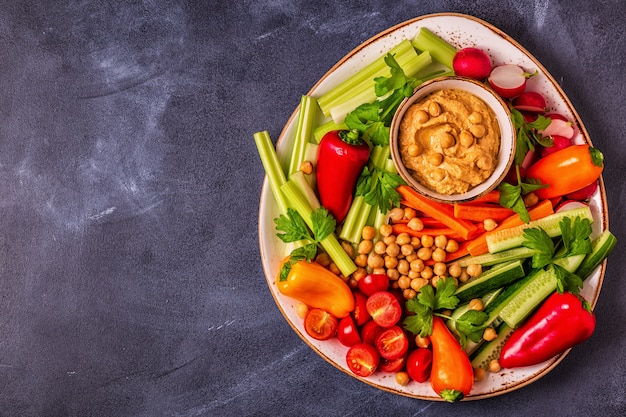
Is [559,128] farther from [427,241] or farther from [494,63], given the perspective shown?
[427,241]

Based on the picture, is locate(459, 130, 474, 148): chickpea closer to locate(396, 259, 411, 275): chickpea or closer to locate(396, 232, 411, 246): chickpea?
locate(396, 232, 411, 246): chickpea

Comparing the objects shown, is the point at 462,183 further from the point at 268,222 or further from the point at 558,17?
the point at 558,17

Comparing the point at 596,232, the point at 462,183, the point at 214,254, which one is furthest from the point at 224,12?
the point at 596,232

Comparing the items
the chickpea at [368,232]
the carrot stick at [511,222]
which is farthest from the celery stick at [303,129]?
Result: the carrot stick at [511,222]

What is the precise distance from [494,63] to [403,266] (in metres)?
1.14

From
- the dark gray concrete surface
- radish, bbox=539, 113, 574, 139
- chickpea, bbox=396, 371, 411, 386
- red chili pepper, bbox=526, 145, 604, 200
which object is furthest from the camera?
the dark gray concrete surface

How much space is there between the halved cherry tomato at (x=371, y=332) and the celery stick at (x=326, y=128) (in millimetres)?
1000

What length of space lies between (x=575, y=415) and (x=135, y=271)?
2630 millimetres

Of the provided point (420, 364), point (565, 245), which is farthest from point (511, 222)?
point (420, 364)

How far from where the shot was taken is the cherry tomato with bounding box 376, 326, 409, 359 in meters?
3.02

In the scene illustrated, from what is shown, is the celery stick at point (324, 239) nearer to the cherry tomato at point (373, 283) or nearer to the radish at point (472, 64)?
the cherry tomato at point (373, 283)

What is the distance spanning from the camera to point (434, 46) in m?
2.99

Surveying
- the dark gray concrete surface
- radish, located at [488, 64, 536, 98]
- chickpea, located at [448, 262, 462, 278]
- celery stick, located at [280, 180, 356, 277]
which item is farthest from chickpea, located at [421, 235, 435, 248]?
the dark gray concrete surface

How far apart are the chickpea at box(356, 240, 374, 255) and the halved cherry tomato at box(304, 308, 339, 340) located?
0.37 m
